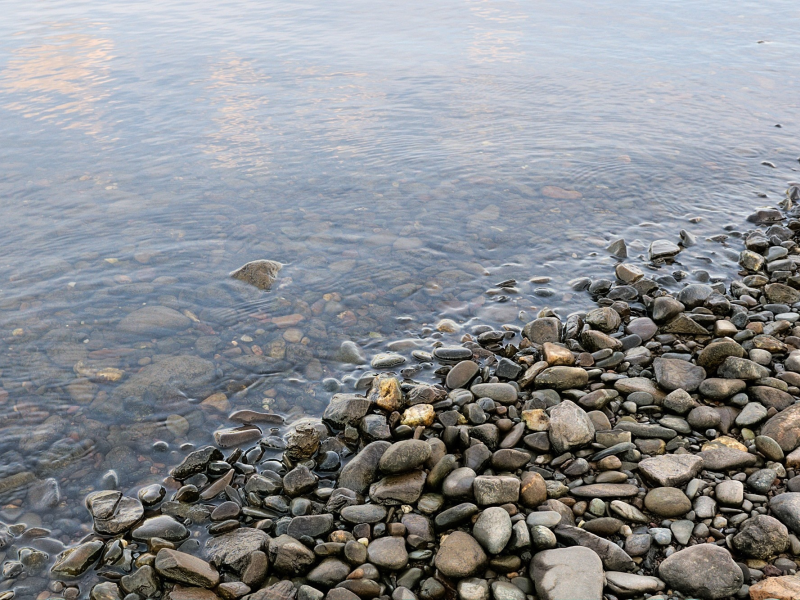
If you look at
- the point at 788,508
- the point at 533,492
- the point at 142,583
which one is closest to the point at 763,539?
the point at 788,508

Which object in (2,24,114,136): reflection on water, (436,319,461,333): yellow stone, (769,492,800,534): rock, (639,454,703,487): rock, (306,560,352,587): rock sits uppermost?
(2,24,114,136): reflection on water

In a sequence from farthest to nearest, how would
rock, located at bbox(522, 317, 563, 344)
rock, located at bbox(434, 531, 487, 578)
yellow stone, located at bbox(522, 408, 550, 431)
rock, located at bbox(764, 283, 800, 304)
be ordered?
rock, located at bbox(764, 283, 800, 304) < rock, located at bbox(522, 317, 563, 344) < yellow stone, located at bbox(522, 408, 550, 431) < rock, located at bbox(434, 531, 487, 578)

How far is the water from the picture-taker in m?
5.28

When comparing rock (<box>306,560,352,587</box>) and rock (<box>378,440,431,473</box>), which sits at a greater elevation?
rock (<box>378,440,431,473</box>)

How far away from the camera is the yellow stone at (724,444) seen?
13.6ft

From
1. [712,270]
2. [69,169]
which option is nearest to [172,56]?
[69,169]

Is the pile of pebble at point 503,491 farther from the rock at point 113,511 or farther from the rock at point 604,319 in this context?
the rock at point 604,319

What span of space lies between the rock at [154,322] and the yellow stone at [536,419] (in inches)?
139

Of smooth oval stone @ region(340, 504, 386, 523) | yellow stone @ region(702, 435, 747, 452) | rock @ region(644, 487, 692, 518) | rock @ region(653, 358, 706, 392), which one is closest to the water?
smooth oval stone @ region(340, 504, 386, 523)

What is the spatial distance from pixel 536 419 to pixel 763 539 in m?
1.59

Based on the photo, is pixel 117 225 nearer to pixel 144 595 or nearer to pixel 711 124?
pixel 144 595

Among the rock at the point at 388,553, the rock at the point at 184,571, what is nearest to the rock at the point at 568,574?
the rock at the point at 388,553

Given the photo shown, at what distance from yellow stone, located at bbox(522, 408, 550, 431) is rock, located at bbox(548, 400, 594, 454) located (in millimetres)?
54

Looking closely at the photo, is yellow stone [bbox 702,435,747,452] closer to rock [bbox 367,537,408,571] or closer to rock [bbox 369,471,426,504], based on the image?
rock [bbox 369,471,426,504]
